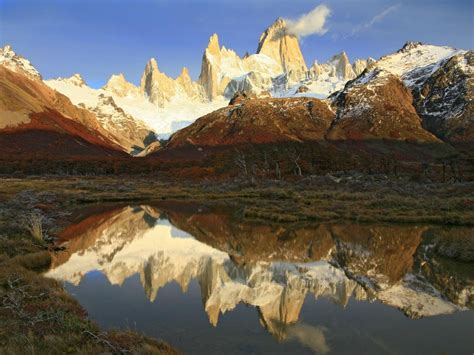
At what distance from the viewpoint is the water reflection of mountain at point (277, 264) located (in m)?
18.6

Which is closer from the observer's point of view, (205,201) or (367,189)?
(205,201)

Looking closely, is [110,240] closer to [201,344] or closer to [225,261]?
[225,261]

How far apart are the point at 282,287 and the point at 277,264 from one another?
4865 millimetres

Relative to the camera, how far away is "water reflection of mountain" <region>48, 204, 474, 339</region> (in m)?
18.6

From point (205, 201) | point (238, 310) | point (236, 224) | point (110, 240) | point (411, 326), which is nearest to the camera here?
point (411, 326)

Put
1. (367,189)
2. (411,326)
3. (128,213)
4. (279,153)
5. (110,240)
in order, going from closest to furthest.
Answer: (411,326) → (110,240) → (128,213) → (367,189) → (279,153)

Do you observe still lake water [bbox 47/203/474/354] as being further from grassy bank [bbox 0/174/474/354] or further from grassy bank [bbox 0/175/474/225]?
grassy bank [bbox 0/175/474/225]

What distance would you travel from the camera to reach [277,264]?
82.0ft

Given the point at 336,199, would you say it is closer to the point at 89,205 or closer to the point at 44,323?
the point at 89,205

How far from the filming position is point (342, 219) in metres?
42.6

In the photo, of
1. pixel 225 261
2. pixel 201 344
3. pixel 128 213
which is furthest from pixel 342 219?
pixel 201 344

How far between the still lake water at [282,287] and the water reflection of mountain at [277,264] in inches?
2.9

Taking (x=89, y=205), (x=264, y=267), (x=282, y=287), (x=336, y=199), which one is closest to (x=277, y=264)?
(x=264, y=267)

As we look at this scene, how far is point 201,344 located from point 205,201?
164 feet
